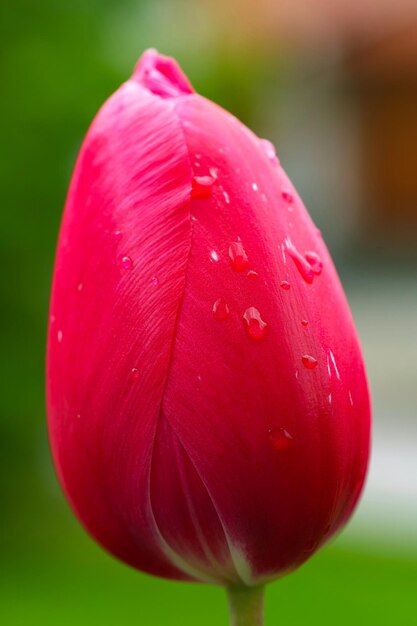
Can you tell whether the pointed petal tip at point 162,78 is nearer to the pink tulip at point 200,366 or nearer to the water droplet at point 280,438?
the pink tulip at point 200,366

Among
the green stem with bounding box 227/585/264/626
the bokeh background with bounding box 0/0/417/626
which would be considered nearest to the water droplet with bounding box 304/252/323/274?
the green stem with bounding box 227/585/264/626

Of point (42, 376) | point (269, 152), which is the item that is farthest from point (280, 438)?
point (42, 376)

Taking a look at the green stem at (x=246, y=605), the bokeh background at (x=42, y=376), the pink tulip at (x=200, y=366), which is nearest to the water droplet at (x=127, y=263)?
the pink tulip at (x=200, y=366)

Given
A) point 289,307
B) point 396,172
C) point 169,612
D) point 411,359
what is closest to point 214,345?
point 289,307

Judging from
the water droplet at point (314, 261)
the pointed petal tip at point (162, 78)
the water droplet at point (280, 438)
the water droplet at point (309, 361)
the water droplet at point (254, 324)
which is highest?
the pointed petal tip at point (162, 78)

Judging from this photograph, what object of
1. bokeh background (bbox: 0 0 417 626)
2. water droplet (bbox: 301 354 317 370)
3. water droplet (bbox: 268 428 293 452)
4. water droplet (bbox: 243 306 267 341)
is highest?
bokeh background (bbox: 0 0 417 626)

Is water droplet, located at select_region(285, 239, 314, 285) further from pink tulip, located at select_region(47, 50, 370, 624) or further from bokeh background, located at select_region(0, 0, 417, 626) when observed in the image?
bokeh background, located at select_region(0, 0, 417, 626)
